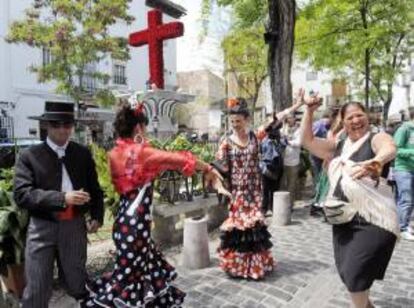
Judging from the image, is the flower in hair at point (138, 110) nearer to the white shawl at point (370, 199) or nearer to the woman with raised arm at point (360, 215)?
the woman with raised arm at point (360, 215)

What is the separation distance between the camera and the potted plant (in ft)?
12.9

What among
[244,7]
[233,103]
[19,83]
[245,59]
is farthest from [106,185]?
[245,59]

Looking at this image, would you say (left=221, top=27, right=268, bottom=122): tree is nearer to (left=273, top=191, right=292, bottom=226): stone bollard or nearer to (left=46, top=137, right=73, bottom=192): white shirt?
(left=273, top=191, right=292, bottom=226): stone bollard

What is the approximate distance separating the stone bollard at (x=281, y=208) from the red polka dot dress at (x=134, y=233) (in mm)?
4344

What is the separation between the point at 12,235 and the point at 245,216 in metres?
2.36

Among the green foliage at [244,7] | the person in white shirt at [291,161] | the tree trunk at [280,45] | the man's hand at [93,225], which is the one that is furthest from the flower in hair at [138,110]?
the green foliage at [244,7]

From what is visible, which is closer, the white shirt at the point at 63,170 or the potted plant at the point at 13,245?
the white shirt at the point at 63,170

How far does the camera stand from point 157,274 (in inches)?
139

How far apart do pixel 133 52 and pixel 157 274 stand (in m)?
28.8

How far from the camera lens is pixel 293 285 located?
4910 millimetres

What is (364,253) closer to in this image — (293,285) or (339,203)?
(339,203)

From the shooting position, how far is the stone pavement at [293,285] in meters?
4.48

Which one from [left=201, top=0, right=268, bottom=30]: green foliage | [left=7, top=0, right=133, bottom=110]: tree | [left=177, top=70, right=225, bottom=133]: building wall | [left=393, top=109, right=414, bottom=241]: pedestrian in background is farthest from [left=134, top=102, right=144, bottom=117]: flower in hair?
[left=177, top=70, right=225, bottom=133]: building wall

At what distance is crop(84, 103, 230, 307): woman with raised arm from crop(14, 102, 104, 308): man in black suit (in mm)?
249
